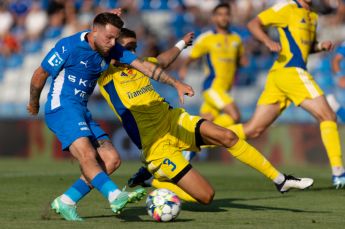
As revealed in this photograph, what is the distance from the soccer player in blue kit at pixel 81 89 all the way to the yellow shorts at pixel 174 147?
69cm

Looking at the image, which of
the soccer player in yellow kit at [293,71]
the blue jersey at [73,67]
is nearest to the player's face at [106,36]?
the blue jersey at [73,67]

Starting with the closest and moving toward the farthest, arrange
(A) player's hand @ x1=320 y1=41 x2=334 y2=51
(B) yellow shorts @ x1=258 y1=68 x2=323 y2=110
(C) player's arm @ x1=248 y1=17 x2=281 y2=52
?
(C) player's arm @ x1=248 y1=17 x2=281 y2=52
(B) yellow shorts @ x1=258 y1=68 x2=323 y2=110
(A) player's hand @ x1=320 y1=41 x2=334 y2=51

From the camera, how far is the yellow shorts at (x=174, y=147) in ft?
30.7

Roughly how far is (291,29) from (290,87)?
814mm

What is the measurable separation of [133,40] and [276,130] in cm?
925

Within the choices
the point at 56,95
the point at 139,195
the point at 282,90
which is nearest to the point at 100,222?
the point at 139,195

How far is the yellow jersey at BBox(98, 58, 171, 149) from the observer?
9.41m

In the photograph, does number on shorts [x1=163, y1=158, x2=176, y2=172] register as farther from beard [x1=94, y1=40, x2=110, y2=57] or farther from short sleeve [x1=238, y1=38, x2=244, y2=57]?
short sleeve [x1=238, y1=38, x2=244, y2=57]

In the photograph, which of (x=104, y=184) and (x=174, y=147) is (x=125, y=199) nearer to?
(x=104, y=184)

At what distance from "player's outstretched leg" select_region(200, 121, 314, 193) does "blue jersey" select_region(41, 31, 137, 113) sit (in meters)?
1.24

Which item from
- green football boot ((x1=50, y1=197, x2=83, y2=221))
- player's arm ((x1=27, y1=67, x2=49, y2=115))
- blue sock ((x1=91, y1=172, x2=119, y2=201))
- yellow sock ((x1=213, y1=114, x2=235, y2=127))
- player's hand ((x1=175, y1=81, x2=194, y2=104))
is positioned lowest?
yellow sock ((x1=213, y1=114, x2=235, y2=127))

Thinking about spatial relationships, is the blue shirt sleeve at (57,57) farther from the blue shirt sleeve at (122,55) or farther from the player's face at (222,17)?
the player's face at (222,17)

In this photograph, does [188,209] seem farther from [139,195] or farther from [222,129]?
[139,195]

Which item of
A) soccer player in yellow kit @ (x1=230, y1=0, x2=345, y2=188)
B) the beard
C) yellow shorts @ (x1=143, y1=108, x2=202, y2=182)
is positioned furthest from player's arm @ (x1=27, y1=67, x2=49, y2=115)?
soccer player in yellow kit @ (x1=230, y1=0, x2=345, y2=188)
